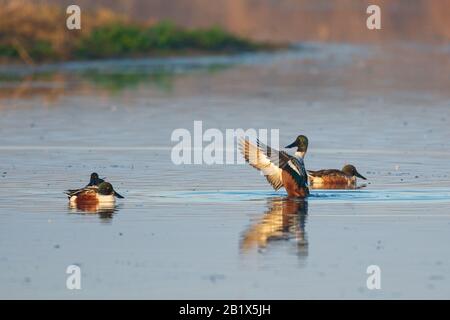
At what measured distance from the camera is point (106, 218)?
13.9 meters

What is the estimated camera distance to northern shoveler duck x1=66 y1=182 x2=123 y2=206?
47.9 feet

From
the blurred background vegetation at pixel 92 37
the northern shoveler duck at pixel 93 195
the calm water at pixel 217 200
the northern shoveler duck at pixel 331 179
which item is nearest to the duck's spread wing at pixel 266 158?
the calm water at pixel 217 200

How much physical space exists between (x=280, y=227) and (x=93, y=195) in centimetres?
236

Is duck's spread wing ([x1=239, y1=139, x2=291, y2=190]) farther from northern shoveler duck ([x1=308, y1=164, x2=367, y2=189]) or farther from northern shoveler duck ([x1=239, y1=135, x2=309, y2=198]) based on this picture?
northern shoveler duck ([x1=308, y1=164, x2=367, y2=189])

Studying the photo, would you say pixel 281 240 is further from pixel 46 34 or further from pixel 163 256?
pixel 46 34

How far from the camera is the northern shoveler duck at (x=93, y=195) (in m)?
14.6

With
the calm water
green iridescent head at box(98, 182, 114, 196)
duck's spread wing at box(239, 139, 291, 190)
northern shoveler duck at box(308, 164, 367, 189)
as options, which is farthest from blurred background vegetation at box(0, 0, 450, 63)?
green iridescent head at box(98, 182, 114, 196)

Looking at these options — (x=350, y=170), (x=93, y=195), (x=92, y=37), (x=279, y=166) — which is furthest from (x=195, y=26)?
(x=93, y=195)

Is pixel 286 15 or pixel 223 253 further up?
pixel 286 15

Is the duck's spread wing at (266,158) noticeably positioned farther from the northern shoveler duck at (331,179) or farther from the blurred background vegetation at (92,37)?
the blurred background vegetation at (92,37)

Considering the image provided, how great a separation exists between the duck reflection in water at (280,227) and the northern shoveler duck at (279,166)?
175mm

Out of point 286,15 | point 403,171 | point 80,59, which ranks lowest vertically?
point 403,171
